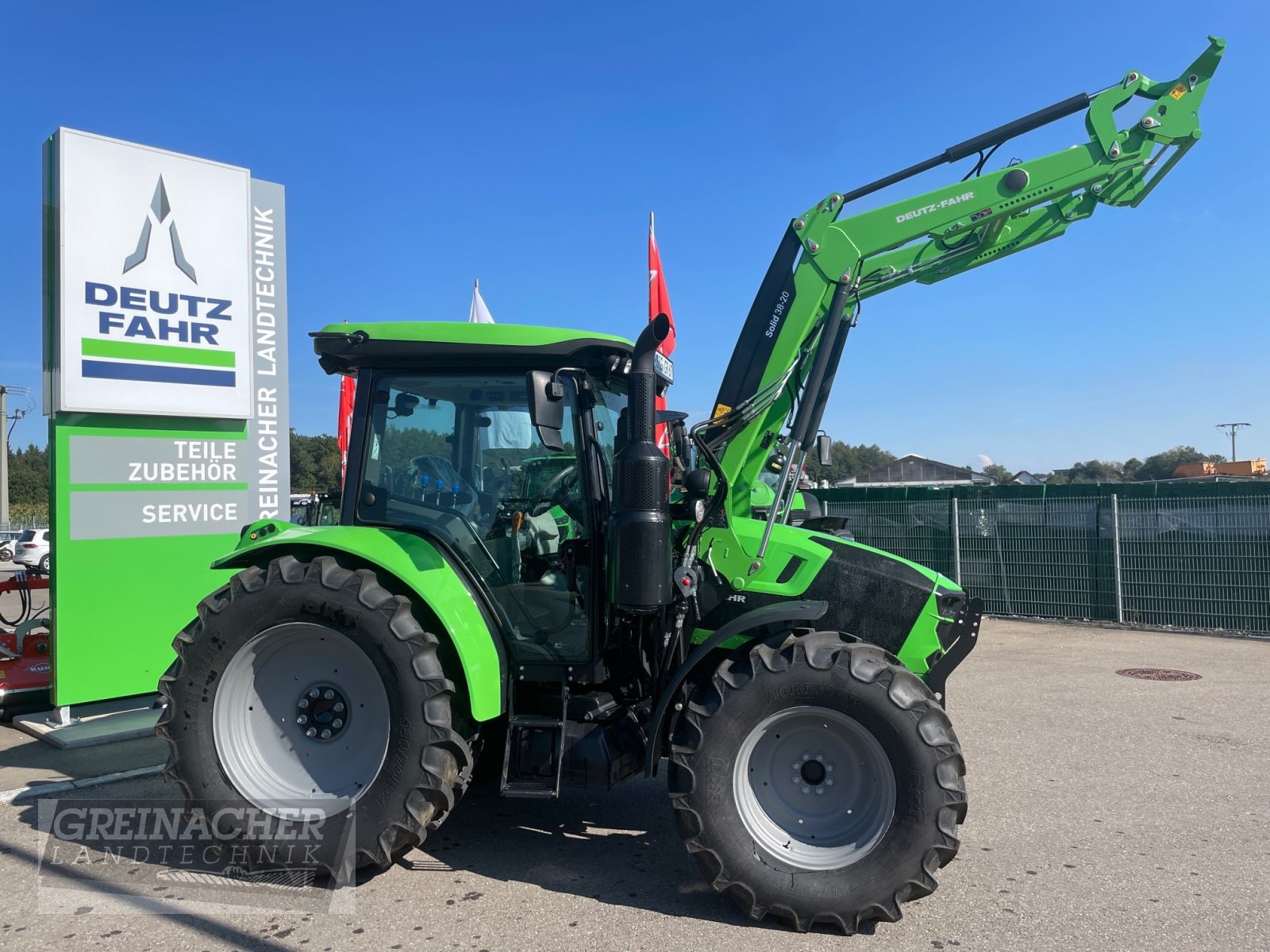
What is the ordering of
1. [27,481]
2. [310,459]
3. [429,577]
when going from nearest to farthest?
[429,577] < [310,459] < [27,481]

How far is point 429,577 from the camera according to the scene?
13.0 ft

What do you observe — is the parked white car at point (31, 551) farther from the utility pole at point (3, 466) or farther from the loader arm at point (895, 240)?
the loader arm at point (895, 240)

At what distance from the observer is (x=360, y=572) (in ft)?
12.9

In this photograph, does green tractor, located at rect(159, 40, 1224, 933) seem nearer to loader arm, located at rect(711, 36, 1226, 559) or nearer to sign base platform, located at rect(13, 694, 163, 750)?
loader arm, located at rect(711, 36, 1226, 559)

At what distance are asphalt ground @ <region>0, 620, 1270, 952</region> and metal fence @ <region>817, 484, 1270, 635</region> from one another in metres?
5.16

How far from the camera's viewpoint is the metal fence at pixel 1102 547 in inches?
409

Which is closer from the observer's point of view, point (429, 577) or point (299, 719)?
point (429, 577)

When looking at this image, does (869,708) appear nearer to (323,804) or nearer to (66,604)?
(323,804)

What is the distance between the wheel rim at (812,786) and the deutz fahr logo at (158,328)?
5646mm

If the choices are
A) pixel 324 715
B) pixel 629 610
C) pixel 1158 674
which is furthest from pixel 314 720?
pixel 1158 674

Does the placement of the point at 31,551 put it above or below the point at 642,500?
below

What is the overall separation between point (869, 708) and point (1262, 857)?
2.22m

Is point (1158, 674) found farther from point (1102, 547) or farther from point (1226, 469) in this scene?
point (1226, 469)

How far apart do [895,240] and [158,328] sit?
5.67 m
